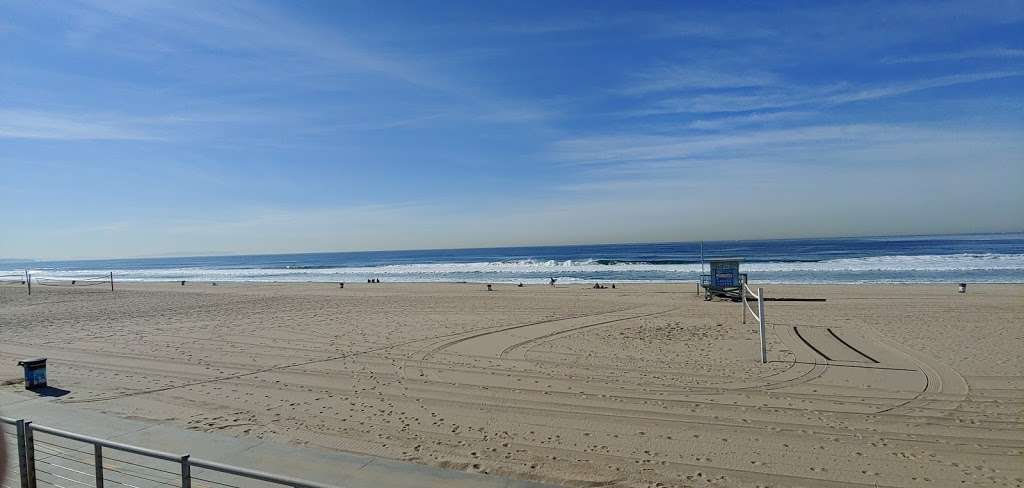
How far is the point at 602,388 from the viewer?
8.48m

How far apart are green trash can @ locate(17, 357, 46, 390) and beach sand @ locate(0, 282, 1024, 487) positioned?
43 cm

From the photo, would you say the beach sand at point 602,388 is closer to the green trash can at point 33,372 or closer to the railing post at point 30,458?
the green trash can at point 33,372

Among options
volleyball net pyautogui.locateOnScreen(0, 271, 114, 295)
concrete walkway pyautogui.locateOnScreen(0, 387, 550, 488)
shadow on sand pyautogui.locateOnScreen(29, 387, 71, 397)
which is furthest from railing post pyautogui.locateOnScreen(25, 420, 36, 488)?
volleyball net pyautogui.locateOnScreen(0, 271, 114, 295)

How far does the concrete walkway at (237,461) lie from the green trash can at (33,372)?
245 centimetres

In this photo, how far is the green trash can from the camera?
8562 millimetres

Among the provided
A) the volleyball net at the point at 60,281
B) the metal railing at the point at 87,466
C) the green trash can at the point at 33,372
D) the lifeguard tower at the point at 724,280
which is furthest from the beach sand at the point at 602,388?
the volleyball net at the point at 60,281

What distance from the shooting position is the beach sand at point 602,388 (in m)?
5.64

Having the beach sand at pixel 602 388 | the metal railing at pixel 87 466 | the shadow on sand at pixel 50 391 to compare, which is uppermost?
the metal railing at pixel 87 466

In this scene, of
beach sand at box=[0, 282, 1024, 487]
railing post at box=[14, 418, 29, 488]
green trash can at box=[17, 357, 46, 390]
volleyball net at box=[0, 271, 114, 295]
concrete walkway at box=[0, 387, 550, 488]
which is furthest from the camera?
volleyball net at box=[0, 271, 114, 295]

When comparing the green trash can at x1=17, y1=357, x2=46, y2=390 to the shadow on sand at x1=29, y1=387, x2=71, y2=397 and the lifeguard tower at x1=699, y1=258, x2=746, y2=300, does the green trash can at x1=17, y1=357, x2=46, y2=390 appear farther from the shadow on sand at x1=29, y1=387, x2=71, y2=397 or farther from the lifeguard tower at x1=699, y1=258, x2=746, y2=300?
the lifeguard tower at x1=699, y1=258, x2=746, y2=300

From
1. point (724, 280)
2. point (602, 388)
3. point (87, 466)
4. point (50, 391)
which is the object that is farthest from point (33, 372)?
point (724, 280)

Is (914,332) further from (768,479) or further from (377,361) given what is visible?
(377,361)

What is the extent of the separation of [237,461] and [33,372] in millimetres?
5696

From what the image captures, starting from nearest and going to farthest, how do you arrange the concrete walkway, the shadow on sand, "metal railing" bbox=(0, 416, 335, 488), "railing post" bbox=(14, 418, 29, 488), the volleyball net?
"metal railing" bbox=(0, 416, 335, 488), "railing post" bbox=(14, 418, 29, 488), the concrete walkway, the shadow on sand, the volleyball net
